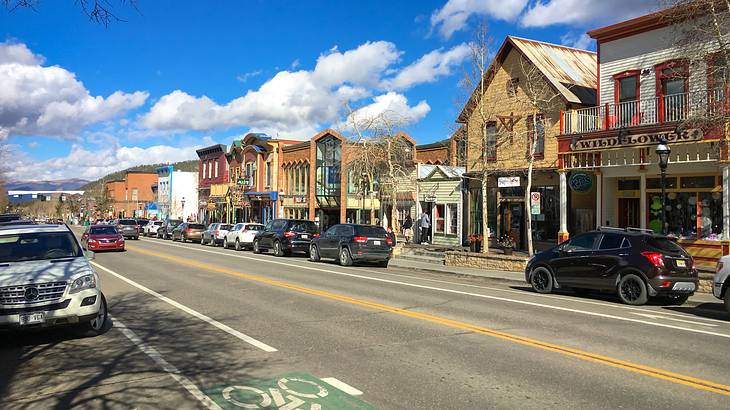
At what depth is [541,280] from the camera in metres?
14.8

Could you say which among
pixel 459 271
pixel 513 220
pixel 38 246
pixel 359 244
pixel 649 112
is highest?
pixel 649 112

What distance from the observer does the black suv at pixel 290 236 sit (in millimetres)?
27109

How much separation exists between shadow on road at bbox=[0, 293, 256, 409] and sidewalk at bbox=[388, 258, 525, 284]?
11283 millimetres

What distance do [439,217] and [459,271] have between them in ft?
36.5

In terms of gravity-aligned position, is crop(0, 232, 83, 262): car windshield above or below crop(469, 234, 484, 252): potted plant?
above

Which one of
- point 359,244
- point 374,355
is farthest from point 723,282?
point 359,244

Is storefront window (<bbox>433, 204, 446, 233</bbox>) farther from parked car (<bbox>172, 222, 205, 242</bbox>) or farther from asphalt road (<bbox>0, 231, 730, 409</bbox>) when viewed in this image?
parked car (<bbox>172, 222, 205, 242</bbox>)

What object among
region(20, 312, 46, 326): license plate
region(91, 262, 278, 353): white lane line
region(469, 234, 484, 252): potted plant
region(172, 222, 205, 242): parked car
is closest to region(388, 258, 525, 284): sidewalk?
region(469, 234, 484, 252): potted plant

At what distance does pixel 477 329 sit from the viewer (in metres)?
9.09

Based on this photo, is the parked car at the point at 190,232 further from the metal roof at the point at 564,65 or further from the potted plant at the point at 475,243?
the metal roof at the point at 564,65

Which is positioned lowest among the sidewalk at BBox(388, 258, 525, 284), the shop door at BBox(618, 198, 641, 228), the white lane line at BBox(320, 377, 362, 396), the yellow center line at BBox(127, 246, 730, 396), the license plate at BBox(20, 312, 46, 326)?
the sidewalk at BBox(388, 258, 525, 284)

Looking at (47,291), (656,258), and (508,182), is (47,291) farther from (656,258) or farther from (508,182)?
(508,182)

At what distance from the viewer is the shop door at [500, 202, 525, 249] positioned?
26750 millimetres

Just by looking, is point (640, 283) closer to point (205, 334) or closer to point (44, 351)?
point (205, 334)
